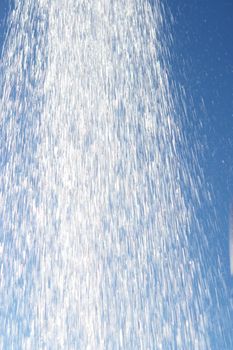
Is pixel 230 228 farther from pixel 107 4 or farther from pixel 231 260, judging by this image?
pixel 107 4

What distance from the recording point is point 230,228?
35.0 ft

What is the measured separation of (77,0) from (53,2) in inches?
26.4

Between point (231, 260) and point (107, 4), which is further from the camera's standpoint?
point (107, 4)

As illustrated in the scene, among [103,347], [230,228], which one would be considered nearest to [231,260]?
[230,228]

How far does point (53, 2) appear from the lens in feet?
38.2

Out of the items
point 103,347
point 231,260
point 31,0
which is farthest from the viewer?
point 31,0

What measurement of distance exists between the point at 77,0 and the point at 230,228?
21.4ft

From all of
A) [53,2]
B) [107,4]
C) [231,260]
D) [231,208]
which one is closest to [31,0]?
[53,2]

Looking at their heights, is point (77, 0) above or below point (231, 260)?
above

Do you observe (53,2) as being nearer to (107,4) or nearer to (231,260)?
(107,4)

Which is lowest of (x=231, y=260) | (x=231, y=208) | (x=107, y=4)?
(x=231, y=260)

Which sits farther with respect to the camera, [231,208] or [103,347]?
[231,208]

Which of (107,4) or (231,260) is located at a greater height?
(107,4)

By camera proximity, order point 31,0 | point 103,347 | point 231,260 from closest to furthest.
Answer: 1. point 103,347
2. point 231,260
3. point 31,0
